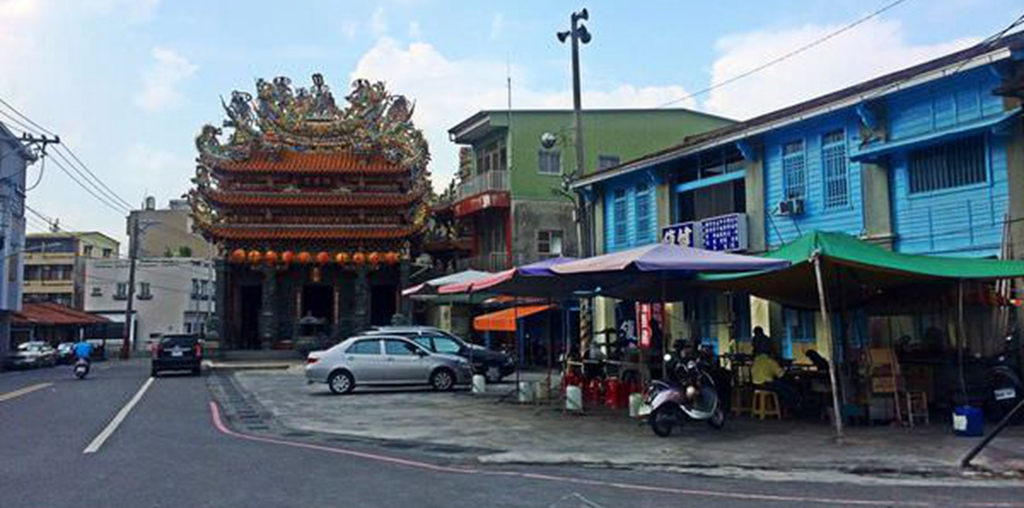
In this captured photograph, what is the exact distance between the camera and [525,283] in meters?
16.1

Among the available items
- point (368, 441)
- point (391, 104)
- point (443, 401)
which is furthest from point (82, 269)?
point (368, 441)

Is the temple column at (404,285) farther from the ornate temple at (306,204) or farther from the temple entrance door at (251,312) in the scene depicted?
the temple entrance door at (251,312)

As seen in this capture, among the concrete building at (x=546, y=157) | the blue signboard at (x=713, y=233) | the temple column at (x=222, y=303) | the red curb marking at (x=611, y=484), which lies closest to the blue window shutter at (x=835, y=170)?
the blue signboard at (x=713, y=233)

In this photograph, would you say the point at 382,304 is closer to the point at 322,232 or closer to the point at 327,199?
the point at 322,232

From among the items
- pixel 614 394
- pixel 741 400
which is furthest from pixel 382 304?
pixel 741 400

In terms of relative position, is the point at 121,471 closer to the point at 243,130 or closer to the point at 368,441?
the point at 368,441

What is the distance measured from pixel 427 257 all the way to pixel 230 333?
1093cm

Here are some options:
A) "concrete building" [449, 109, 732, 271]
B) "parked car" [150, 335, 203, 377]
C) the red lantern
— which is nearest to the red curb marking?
"parked car" [150, 335, 203, 377]

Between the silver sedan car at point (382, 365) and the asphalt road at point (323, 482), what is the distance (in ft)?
25.2

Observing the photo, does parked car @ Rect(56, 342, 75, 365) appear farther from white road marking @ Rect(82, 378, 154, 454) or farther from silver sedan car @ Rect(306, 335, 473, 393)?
silver sedan car @ Rect(306, 335, 473, 393)

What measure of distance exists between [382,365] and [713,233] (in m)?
8.38

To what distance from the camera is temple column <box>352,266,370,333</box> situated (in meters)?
42.2

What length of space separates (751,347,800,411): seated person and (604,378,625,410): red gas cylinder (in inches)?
106

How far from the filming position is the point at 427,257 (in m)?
46.4
